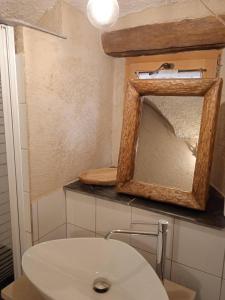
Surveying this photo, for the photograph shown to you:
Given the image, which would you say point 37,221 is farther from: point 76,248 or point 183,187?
point 183,187

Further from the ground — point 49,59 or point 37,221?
point 49,59

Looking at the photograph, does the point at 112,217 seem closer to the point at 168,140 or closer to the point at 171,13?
the point at 168,140

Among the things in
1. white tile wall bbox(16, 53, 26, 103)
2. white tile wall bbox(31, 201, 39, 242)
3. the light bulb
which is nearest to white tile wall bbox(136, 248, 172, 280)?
white tile wall bbox(31, 201, 39, 242)

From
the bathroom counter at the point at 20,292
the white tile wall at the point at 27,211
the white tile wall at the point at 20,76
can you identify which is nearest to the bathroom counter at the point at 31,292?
the bathroom counter at the point at 20,292

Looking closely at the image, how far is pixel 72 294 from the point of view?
0.89m

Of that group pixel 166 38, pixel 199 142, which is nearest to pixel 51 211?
pixel 199 142

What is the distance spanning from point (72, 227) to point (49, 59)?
0.87 metres

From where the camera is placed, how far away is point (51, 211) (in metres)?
1.23

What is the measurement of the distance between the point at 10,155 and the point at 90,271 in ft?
2.05

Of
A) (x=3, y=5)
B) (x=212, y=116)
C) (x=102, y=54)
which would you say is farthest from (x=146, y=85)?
(x=3, y=5)

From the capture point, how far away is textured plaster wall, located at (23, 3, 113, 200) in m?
1.07

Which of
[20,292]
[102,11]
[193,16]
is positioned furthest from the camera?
[193,16]

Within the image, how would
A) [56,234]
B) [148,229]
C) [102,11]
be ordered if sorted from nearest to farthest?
[102,11]
[148,229]
[56,234]

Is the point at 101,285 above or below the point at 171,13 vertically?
below
